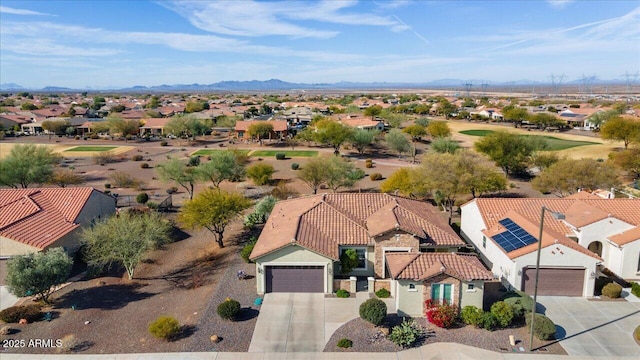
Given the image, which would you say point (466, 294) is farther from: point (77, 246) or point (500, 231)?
point (77, 246)

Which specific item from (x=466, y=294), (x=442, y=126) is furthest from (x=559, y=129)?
(x=466, y=294)

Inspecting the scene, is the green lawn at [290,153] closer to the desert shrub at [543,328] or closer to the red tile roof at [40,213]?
the red tile roof at [40,213]

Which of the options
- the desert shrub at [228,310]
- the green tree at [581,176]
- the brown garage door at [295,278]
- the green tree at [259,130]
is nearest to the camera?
the desert shrub at [228,310]

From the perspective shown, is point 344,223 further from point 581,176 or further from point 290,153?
point 290,153

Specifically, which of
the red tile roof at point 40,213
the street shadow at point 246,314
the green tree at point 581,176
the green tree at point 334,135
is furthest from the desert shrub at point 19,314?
the green tree at point 334,135

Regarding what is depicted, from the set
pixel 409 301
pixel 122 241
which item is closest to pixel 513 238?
pixel 409 301

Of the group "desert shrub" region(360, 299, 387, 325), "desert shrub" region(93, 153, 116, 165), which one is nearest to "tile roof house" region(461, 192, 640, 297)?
"desert shrub" region(360, 299, 387, 325)

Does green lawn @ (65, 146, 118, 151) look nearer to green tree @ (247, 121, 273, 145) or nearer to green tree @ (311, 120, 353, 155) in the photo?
green tree @ (247, 121, 273, 145)
